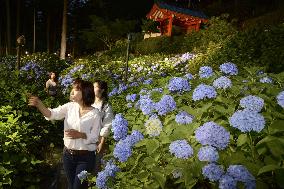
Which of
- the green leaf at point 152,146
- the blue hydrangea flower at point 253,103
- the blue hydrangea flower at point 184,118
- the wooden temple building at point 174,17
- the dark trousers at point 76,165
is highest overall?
the blue hydrangea flower at point 253,103

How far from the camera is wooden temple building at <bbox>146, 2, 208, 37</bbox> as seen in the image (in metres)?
34.9

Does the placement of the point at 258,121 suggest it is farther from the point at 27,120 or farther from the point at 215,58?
the point at 215,58

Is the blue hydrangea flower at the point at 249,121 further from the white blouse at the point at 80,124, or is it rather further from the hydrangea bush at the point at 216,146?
the white blouse at the point at 80,124

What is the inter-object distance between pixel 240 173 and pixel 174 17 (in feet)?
115

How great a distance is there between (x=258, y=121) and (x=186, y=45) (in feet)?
74.0

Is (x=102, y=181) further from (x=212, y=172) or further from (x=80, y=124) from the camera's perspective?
(x=80, y=124)

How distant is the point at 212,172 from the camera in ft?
7.29

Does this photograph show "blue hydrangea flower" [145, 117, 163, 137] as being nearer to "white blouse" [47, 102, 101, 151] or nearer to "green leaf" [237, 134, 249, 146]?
"green leaf" [237, 134, 249, 146]

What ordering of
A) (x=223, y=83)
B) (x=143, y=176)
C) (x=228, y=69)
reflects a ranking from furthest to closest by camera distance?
(x=228, y=69), (x=223, y=83), (x=143, y=176)

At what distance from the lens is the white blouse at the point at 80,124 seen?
15.5 ft

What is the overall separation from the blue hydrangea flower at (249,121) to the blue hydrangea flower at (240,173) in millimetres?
287

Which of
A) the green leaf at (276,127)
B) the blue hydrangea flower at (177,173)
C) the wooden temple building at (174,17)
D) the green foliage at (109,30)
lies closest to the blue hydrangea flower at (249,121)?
the green leaf at (276,127)

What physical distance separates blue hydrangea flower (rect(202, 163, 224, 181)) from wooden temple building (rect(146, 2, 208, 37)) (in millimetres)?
32033

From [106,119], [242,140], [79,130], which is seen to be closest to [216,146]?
[242,140]
